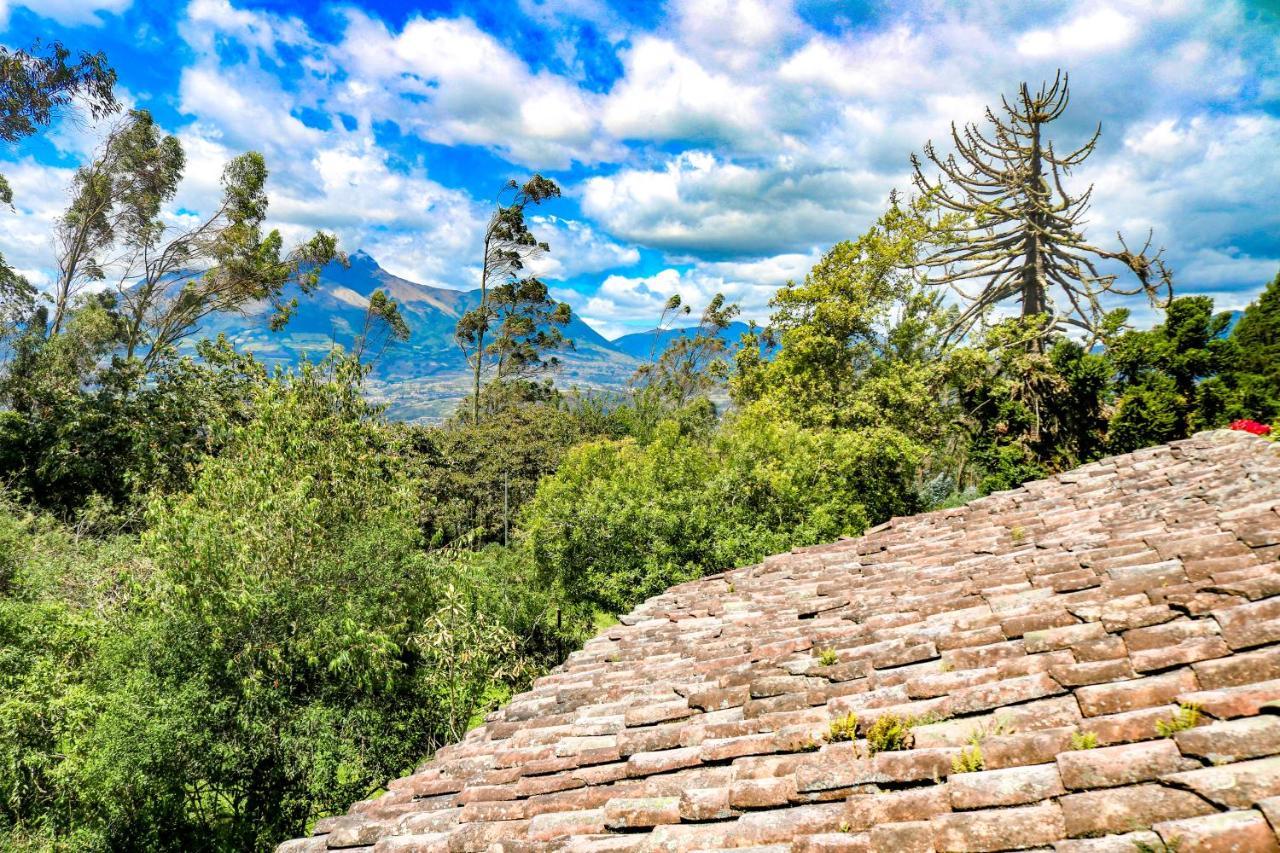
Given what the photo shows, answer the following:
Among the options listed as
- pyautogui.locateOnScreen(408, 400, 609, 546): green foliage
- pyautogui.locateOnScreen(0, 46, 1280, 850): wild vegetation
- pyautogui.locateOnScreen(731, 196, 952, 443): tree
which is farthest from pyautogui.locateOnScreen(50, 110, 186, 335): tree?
pyautogui.locateOnScreen(731, 196, 952, 443): tree

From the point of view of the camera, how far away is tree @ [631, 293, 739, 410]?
173ft

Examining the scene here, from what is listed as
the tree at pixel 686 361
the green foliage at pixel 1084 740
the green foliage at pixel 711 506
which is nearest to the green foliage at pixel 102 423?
the green foliage at pixel 711 506

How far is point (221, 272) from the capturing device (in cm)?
2844

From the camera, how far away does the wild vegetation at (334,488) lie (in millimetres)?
10547

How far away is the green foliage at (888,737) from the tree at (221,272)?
3171 cm

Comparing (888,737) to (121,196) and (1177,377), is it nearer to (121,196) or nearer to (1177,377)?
(1177,377)

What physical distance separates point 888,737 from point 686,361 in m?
52.7

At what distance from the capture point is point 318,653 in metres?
11.0

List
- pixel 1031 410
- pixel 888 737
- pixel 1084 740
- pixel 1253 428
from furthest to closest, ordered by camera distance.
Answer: pixel 1031 410 < pixel 1253 428 < pixel 888 737 < pixel 1084 740

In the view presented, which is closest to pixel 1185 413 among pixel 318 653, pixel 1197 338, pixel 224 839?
pixel 1197 338

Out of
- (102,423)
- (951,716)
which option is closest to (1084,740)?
(951,716)

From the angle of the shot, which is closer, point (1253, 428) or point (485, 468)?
point (1253, 428)

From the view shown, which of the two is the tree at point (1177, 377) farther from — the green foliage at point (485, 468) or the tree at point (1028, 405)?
the green foliage at point (485, 468)

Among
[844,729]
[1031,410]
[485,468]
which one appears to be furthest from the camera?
[485,468]
